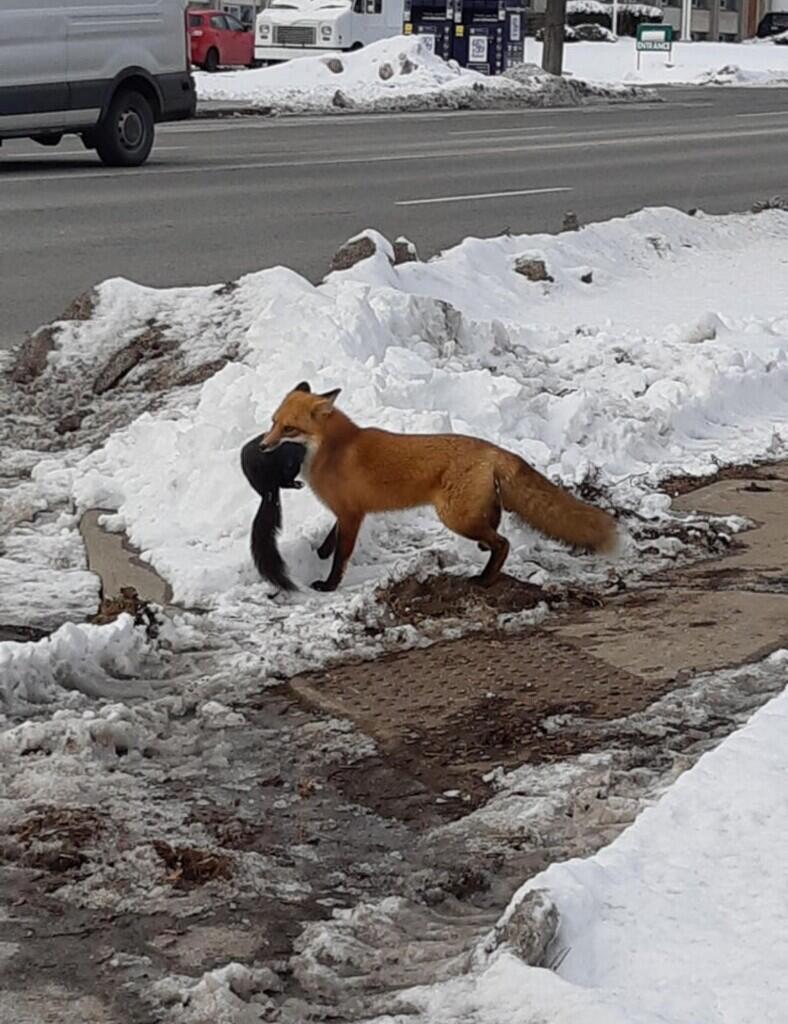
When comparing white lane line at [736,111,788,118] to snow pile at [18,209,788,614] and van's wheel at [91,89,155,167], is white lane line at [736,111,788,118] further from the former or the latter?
snow pile at [18,209,788,614]

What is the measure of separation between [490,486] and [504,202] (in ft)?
33.9

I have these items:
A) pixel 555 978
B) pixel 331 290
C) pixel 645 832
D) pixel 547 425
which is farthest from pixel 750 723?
pixel 331 290

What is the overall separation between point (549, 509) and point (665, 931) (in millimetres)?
2225

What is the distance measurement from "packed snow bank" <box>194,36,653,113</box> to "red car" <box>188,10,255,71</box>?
569 centimetres

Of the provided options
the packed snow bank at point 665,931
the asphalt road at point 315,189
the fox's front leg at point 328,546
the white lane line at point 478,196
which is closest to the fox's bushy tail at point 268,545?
the fox's front leg at point 328,546

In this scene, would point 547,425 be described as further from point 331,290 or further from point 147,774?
point 147,774

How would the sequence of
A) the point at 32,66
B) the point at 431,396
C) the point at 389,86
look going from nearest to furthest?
the point at 431,396 → the point at 32,66 → the point at 389,86

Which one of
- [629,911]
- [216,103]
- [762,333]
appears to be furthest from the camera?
[216,103]

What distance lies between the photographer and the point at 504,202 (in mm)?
15164

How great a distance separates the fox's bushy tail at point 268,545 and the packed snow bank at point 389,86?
2242cm

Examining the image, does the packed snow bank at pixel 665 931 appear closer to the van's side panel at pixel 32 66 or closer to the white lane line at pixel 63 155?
the van's side panel at pixel 32 66

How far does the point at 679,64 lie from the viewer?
47.6 m

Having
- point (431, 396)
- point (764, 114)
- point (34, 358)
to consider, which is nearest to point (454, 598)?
point (431, 396)

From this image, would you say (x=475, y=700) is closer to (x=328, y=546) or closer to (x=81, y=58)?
(x=328, y=546)
